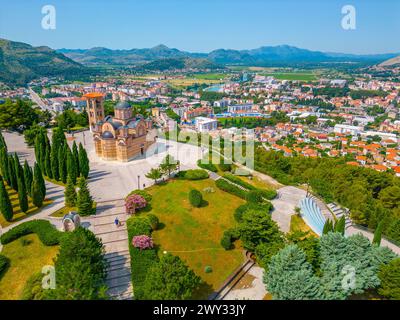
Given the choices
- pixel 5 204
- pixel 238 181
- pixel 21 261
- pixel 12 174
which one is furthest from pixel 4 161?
pixel 238 181

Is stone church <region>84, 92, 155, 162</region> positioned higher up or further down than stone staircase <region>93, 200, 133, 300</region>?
higher up

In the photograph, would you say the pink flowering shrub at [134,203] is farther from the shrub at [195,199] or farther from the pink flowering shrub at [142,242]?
the pink flowering shrub at [142,242]

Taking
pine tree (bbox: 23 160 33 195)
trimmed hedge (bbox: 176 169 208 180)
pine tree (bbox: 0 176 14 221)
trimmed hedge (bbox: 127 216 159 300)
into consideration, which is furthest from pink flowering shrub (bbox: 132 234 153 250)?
pine tree (bbox: 23 160 33 195)

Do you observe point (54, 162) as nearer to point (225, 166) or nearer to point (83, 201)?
point (83, 201)

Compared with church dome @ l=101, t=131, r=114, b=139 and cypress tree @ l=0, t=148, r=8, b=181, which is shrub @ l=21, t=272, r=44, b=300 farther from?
church dome @ l=101, t=131, r=114, b=139
